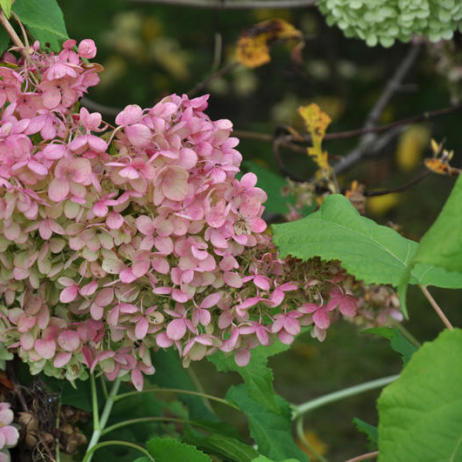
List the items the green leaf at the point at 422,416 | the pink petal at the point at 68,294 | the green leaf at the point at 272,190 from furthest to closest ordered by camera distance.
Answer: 1. the green leaf at the point at 272,190
2. the pink petal at the point at 68,294
3. the green leaf at the point at 422,416

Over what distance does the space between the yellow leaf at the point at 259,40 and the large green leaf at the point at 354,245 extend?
751mm

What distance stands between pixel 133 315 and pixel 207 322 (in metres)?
0.07

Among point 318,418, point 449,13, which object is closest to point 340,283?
point 449,13

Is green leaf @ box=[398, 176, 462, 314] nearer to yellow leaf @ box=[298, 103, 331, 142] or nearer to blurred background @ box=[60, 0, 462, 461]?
yellow leaf @ box=[298, 103, 331, 142]

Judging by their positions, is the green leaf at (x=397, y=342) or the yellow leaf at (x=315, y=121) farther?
the yellow leaf at (x=315, y=121)

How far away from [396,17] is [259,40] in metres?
0.45

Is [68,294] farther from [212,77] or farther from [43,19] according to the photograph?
[212,77]

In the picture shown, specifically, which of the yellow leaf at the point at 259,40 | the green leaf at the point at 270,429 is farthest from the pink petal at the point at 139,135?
the yellow leaf at the point at 259,40

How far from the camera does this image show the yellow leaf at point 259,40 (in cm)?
144

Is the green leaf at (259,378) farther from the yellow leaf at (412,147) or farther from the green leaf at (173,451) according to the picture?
the yellow leaf at (412,147)

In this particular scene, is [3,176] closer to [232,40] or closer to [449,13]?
[449,13]

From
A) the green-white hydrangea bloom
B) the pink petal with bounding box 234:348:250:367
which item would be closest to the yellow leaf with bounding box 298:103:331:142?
the green-white hydrangea bloom

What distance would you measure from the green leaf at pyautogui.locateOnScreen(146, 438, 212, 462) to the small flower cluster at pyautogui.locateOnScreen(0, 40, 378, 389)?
0.08 meters

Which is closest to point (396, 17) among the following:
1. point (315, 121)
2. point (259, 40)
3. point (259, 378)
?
point (315, 121)
